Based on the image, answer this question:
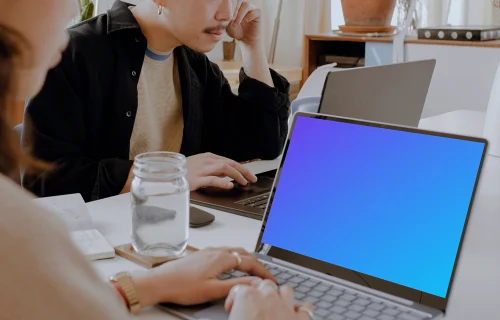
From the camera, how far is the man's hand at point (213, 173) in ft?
4.61

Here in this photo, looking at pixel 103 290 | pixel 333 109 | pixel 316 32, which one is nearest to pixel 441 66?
pixel 316 32

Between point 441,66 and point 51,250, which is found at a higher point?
point 51,250

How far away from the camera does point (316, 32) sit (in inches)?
156

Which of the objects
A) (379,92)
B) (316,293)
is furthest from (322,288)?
(379,92)

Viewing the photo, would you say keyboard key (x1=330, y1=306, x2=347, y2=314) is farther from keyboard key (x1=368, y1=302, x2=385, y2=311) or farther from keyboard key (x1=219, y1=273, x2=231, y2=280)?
keyboard key (x1=219, y1=273, x2=231, y2=280)

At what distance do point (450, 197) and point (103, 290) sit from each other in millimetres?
527

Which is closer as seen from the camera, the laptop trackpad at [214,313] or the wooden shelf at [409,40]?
the laptop trackpad at [214,313]

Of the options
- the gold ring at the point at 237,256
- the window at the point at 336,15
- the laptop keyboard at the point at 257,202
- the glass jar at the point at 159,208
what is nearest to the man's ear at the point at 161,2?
the laptop keyboard at the point at 257,202

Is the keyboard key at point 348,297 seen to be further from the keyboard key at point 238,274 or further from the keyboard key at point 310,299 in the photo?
the keyboard key at point 238,274

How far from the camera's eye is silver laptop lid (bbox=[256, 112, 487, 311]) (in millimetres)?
875

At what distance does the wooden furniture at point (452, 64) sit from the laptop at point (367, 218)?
7.25 feet

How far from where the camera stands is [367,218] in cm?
95

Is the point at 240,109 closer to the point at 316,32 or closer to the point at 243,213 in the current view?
the point at 243,213

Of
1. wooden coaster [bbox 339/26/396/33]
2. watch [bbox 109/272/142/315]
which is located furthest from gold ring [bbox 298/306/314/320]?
wooden coaster [bbox 339/26/396/33]
